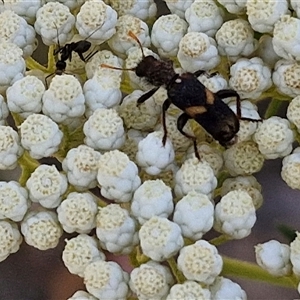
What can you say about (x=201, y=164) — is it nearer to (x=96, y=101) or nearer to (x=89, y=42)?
(x=96, y=101)

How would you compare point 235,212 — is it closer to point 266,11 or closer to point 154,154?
point 154,154

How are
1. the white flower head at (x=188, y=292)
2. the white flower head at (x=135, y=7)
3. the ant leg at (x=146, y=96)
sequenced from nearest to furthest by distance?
1. the white flower head at (x=188, y=292)
2. the ant leg at (x=146, y=96)
3. the white flower head at (x=135, y=7)

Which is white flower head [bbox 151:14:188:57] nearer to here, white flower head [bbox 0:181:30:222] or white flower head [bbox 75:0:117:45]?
white flower head [bbox 75:0:117:45]

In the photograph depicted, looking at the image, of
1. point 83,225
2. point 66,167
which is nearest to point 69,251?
point 83,225

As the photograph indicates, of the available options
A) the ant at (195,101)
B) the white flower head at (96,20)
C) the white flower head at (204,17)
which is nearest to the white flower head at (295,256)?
the ant at (195,101)

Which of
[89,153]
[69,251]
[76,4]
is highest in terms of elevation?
[76,4]

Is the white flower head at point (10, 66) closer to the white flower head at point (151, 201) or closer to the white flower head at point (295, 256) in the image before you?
the white flower head at point (151, 201)
